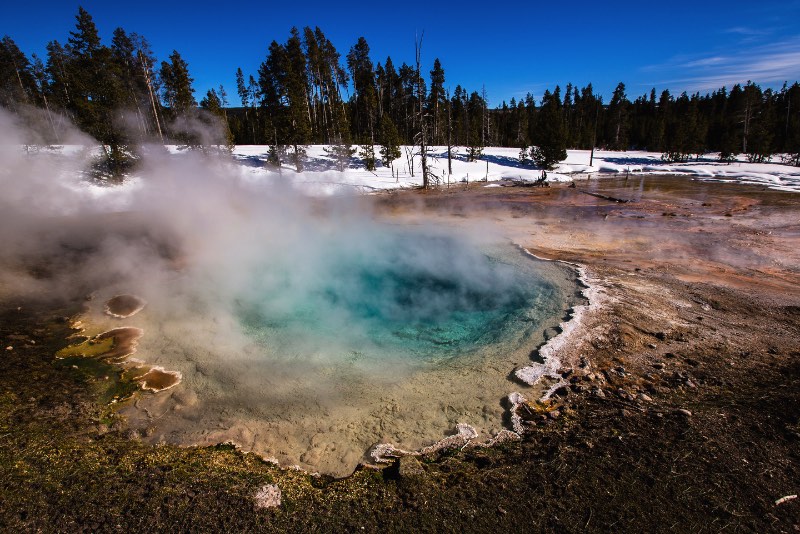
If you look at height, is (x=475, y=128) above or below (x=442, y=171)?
above

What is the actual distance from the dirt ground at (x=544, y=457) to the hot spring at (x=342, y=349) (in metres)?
0.46

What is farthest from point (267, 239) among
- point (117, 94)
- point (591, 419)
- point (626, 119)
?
point (626, 119)

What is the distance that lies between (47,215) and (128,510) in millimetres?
18517

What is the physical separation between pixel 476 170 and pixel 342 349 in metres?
31.5

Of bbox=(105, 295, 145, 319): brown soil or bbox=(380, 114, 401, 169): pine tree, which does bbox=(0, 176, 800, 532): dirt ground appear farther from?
bbox=(380, 114, 401, 169): pine tree

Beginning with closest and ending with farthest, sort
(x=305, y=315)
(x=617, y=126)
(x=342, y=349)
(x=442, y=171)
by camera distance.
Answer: (x=342, y=349), (x=305, y=315), (x=442, y=171), (x=617, y=126)

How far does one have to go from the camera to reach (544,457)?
3613mm

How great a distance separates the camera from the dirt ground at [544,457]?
285 centimetres

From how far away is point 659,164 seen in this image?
44.5 meters

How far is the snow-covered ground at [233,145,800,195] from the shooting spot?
1072 inches

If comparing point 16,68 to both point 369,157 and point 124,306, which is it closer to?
point 369,157

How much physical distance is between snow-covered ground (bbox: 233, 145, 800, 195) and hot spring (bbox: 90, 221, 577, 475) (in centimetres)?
1702

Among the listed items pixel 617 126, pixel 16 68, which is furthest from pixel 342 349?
pixel 617 126

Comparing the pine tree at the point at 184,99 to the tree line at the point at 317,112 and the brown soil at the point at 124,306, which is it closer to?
the tree line at the point at 317,112
